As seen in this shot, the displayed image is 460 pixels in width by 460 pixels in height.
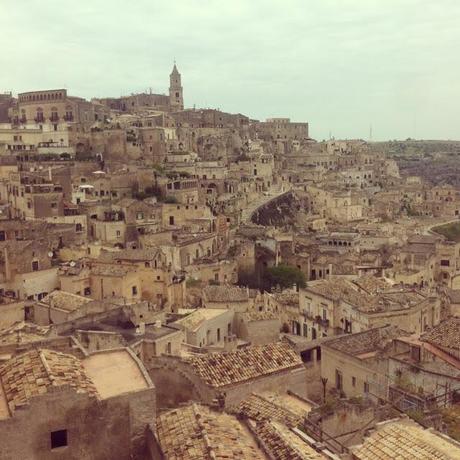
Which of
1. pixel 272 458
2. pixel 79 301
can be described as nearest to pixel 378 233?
pixel 79 301

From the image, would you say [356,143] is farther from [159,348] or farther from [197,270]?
[159,348]

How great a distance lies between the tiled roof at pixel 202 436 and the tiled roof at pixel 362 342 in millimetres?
8342

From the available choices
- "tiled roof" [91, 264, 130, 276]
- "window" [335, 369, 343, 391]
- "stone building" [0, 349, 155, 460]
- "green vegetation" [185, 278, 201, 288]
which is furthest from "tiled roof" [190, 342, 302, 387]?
"green vegetation" [185, 278, 201, 288]

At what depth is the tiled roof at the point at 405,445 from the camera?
36.4ft

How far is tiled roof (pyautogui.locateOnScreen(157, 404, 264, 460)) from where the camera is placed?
10719mm

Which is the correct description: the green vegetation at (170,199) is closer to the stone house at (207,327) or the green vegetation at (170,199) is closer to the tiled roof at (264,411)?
the stone house at (207,327)

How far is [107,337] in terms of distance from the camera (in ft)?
63.2

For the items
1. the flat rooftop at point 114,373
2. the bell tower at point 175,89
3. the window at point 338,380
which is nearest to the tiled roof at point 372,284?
the window at point 338,380

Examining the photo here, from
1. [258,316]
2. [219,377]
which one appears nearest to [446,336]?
[258,316]

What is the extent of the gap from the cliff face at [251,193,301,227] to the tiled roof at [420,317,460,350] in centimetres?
3423

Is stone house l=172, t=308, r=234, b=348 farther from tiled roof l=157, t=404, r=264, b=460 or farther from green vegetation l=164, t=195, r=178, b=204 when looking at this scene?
green vegetation l=164, t=195, r=178, b=204

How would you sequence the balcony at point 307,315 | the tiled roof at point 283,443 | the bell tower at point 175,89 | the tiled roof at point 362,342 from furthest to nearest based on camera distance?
1. the bell tower at point 175,89
2. the balcony at point 307,315
3. the tiled roof at point 362,342
4. the tiled roof at point 283,443

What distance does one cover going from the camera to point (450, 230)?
5769 cm

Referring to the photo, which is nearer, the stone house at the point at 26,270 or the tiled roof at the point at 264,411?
the tiled roof at the point at 264,411
